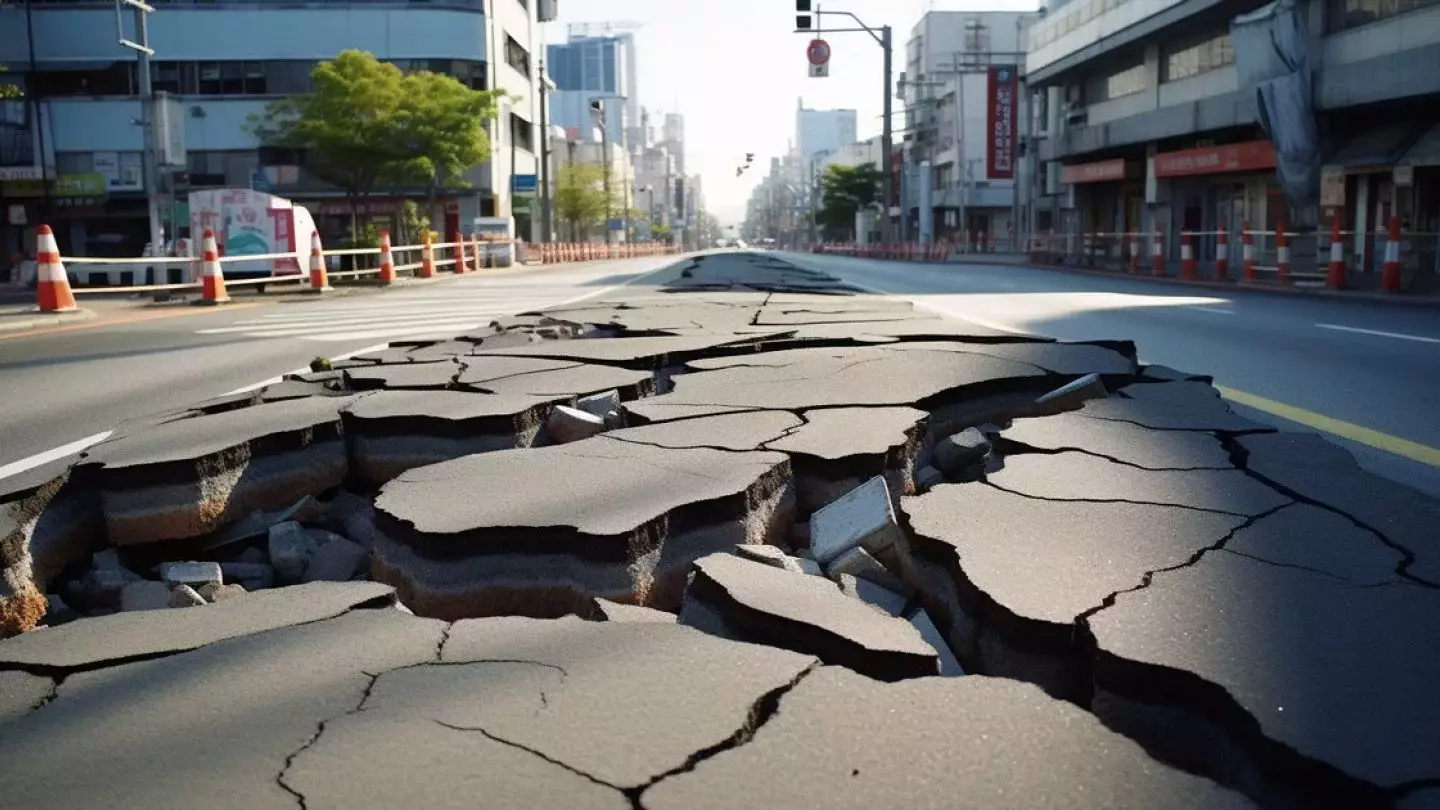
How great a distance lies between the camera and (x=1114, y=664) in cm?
201

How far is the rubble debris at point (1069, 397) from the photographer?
475 centimetres

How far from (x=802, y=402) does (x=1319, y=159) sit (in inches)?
925

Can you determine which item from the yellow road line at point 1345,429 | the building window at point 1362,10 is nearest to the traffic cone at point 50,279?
the yellow road line at point 1345,429

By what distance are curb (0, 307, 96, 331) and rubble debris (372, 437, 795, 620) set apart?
10.5 m

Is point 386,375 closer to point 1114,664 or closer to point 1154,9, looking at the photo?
point 1114,664

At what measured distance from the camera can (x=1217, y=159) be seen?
29.0 metres

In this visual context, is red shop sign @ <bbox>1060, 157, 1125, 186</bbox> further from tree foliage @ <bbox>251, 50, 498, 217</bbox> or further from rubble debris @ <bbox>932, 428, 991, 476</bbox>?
rubble debris @ <bbox>932, 428, 991, 476</bbox>

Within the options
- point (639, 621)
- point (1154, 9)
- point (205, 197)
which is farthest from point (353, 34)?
point (639, 621)

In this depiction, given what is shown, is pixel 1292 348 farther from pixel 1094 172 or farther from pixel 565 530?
pixel 1094 172

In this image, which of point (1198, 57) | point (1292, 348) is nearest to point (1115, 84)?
point (1198, 57)

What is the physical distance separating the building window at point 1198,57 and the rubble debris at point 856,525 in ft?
97.7

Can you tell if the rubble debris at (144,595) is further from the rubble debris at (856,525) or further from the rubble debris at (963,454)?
the rubble debris at (963,454)

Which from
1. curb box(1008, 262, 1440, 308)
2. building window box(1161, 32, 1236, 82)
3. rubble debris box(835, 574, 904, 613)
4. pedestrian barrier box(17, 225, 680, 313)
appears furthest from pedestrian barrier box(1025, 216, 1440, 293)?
rubble debris box(835, 574, 904, 613)

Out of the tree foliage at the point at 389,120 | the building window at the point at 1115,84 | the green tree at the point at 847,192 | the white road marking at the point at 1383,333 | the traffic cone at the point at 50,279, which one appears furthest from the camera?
the green tree at the point at 847,192
